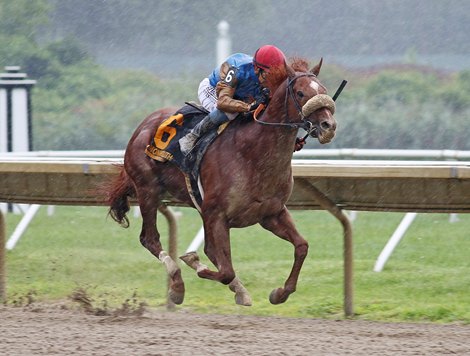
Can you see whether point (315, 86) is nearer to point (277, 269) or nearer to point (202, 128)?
point (202, 128)

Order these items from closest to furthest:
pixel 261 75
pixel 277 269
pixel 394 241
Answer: pixel 261 75 → pixel 394 241 → pixel 277 269

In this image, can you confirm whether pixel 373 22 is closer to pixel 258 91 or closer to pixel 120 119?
pixel 120 119

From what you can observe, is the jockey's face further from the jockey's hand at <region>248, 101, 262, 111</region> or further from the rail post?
the rail post

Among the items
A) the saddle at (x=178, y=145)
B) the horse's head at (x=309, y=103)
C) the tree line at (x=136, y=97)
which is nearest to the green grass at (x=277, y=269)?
the saddle at (x=178, y=145)

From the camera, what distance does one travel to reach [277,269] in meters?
8.38

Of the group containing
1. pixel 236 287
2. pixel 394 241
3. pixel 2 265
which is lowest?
pixel 2 265

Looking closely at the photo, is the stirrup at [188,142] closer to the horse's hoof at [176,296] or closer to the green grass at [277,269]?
the horse's hoof at [176,296]

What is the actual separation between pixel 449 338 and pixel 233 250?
391 cm

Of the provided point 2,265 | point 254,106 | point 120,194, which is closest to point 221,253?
point 254,106

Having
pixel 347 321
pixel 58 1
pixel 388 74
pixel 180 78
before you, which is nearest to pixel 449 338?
pixel 347 321

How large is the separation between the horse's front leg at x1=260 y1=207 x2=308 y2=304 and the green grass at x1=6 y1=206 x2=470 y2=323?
0.77 meters

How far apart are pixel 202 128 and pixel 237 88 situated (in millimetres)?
298

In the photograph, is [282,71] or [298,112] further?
[282,71]

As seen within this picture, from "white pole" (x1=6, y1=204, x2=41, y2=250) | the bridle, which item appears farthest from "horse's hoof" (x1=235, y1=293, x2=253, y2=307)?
"white pole" (x1=6, y1=204, x2=41, y2=250)
